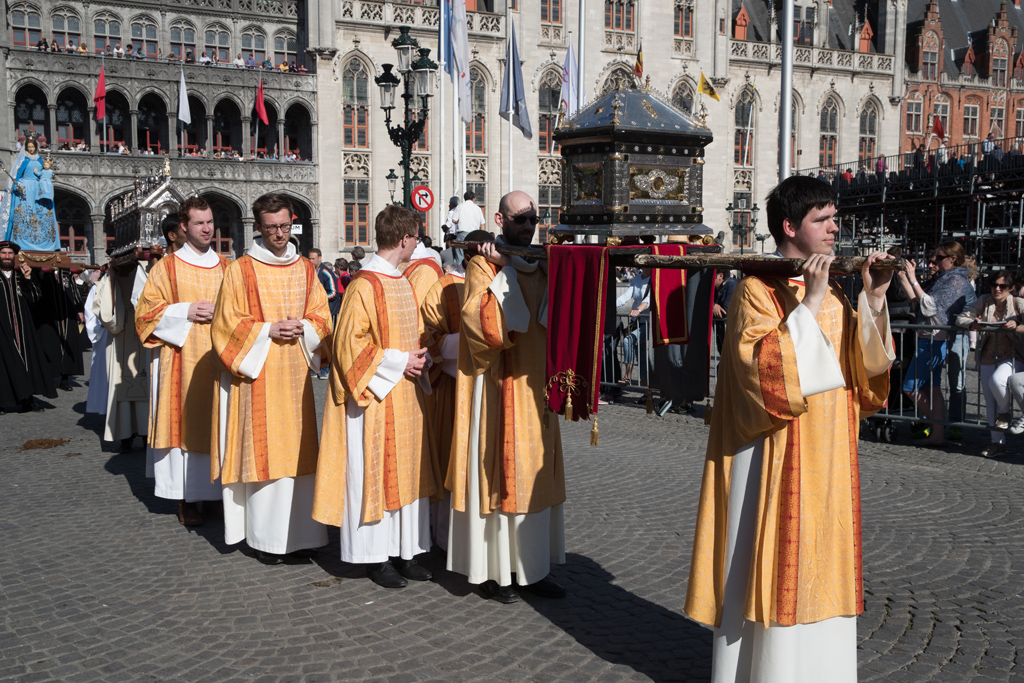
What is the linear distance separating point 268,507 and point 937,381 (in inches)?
253

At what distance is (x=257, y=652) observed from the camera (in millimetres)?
3904

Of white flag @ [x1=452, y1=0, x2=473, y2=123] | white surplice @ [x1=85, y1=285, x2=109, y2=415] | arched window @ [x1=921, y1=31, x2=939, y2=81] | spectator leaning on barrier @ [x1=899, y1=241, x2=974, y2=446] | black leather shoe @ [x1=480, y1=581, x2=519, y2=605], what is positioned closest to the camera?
black leather shoe @ [x1=480, y1=581, x2=519, y2=605]

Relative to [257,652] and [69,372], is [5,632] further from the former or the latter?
[69,372]

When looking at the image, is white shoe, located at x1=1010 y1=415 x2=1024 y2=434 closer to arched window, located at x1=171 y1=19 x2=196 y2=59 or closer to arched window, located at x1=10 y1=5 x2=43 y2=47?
arched window, located at x1=171 y1=19 x2=196 y2=59

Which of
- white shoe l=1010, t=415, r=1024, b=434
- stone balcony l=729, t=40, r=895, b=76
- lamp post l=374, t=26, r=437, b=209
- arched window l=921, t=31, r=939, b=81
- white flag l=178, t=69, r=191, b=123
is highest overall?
arched window l=921, t=31, r=939, b=81

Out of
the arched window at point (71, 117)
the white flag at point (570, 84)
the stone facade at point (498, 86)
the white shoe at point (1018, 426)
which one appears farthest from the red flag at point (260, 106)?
the white shoe at point (1018, 426)

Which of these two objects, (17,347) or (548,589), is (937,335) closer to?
(548,589)

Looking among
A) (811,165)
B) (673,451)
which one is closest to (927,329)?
(673,451)

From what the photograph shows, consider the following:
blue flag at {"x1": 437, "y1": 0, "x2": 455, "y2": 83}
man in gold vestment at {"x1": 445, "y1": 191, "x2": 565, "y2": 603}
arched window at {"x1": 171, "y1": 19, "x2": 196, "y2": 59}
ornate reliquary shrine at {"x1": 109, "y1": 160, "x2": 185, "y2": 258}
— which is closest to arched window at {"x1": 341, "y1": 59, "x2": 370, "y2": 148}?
arched window at {"x1": 171, "y1": 19, "x2": 196, "y2": 59}

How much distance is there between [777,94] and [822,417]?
135 feet

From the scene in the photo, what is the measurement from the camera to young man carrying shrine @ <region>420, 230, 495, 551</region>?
4.80 metres

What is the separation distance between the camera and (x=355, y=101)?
33562mm

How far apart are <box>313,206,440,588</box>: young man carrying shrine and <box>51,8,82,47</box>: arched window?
107ft

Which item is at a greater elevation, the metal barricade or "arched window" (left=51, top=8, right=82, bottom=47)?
"arched window" (left=51, top=8, right=82, bottom=47)
